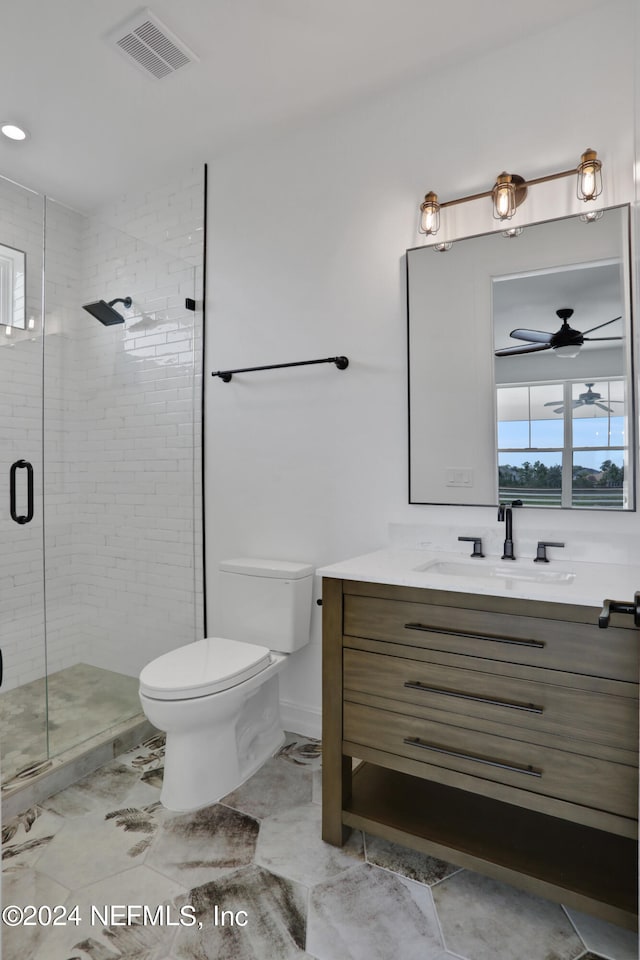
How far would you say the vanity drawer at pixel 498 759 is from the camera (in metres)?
1.28

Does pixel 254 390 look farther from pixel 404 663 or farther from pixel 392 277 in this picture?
pixel 404 663

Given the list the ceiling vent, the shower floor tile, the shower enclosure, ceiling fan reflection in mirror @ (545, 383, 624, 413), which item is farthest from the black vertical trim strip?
ceiling fan reflection in mirror @ (545, 383, 624, 413)

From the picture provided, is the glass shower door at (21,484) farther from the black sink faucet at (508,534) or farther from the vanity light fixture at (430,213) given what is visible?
the black sink faucet at (508,534)

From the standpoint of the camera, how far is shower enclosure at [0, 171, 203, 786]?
6.90 ft

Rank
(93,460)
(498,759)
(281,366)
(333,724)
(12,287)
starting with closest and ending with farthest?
(498,759) < (333,724) < (12,287) < (281,366) < (93,460)

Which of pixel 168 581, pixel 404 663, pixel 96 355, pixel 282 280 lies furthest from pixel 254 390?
pixel 404 663

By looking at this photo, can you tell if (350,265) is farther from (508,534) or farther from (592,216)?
(508,534)

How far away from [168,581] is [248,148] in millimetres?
2122

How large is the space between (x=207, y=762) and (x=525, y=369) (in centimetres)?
177

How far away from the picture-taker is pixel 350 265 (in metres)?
2.27

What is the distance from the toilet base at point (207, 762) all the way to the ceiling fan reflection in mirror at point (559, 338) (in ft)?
5.28

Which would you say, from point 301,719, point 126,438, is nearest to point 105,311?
point 126,438

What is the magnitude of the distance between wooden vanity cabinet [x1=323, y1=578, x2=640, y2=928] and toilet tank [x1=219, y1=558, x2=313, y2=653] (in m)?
0.57

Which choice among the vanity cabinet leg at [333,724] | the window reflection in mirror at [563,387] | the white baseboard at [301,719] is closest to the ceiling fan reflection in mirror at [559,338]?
the window reflection in mirror at [563,387]
